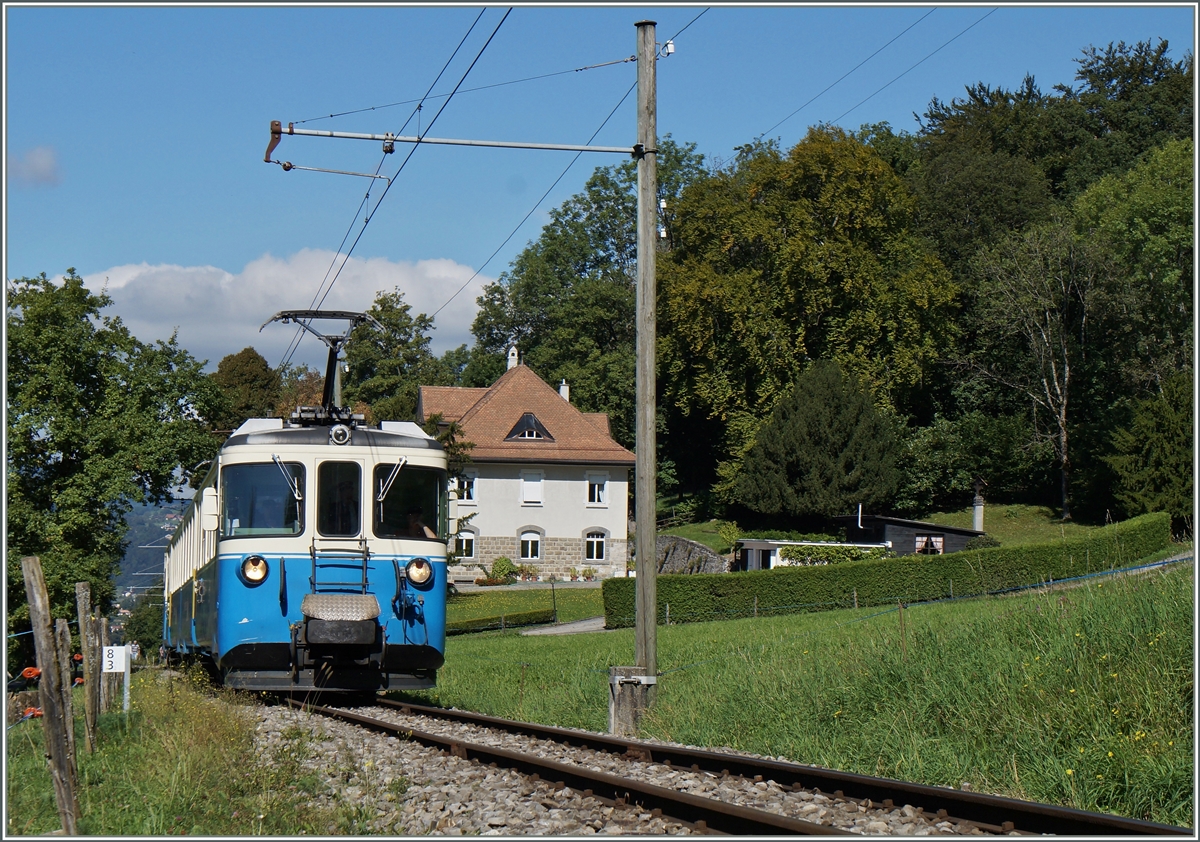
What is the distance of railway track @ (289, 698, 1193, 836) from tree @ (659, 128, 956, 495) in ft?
156

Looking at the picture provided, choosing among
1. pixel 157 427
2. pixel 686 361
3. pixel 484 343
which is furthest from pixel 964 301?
pixel 157 427

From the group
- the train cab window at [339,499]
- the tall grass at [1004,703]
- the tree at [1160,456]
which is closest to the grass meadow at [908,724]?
the tall grass at [1004,703]

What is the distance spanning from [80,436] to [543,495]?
827 inches

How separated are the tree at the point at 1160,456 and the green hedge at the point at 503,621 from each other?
2278cm

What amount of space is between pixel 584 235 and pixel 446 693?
201 feet

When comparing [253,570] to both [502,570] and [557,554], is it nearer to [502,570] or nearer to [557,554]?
[502,570]

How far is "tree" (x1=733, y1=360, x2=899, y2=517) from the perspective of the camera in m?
53.6

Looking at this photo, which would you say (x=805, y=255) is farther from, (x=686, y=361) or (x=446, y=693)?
(x=446, y=693)

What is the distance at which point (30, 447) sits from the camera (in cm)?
4366

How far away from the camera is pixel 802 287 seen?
187 ft

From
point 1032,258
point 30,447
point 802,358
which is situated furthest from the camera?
point 802,358

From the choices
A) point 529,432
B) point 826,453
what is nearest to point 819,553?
point 826,453

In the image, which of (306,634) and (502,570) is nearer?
(306,634)

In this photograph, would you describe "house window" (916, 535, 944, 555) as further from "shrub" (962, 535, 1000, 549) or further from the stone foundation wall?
the stone foundation wall
